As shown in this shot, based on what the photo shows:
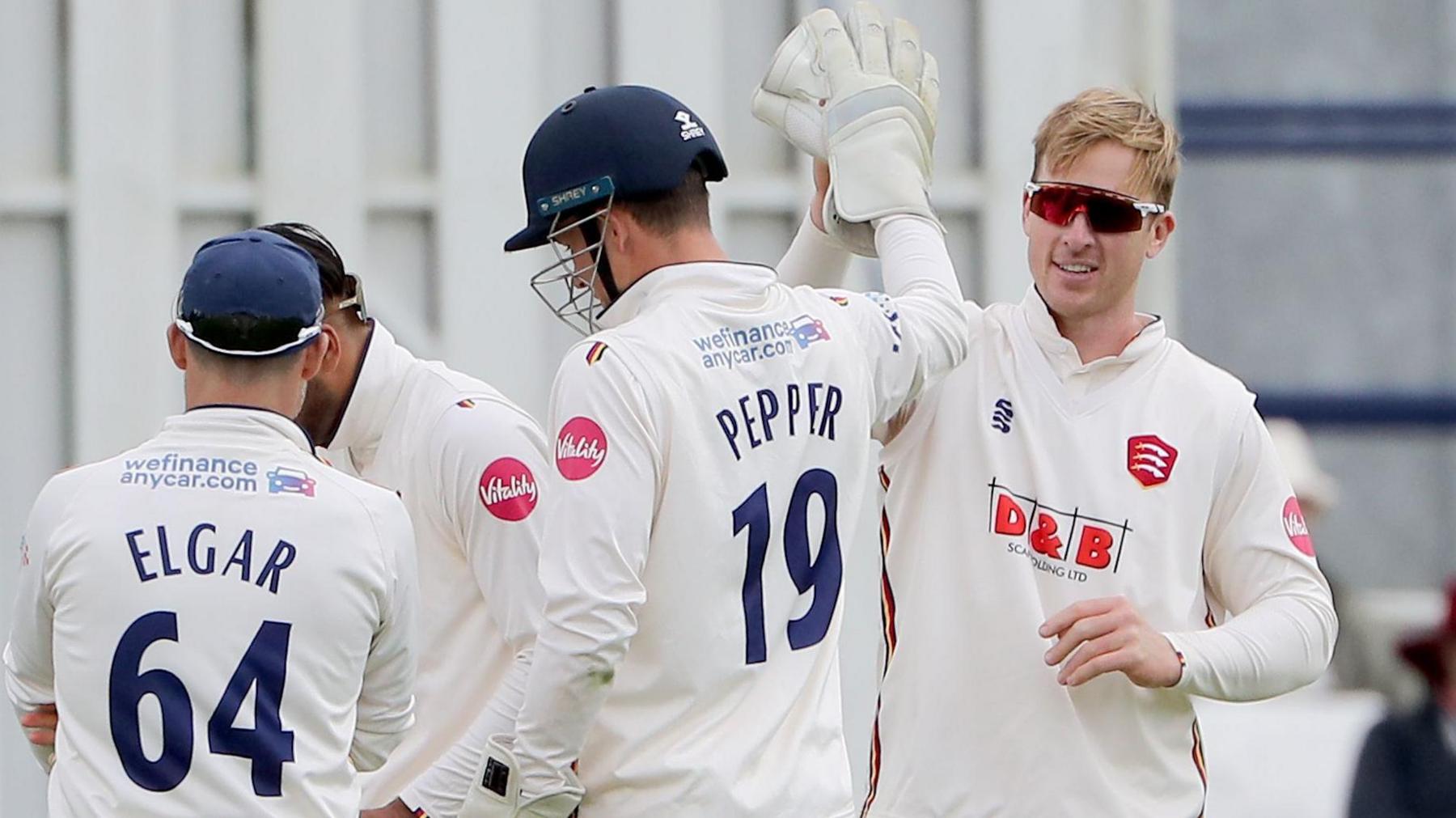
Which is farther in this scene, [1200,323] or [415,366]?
[1200,323]

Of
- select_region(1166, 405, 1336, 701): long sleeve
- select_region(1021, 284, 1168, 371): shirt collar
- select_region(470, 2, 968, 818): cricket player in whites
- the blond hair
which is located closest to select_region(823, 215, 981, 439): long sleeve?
select_region(470, 2, 968, 818): cricket player in whites

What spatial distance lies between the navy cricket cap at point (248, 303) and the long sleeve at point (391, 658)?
0.26 meters

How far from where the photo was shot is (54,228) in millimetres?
5629

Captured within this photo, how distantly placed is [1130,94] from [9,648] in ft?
5.98

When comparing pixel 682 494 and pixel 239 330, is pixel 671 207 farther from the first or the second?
pixel 239 330

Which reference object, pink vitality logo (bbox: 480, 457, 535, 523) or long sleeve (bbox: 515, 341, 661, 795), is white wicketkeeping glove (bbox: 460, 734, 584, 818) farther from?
pink vitality logo (bbox: 480, 457, 535, 523)

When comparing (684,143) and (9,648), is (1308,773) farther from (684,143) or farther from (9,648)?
(9,648)

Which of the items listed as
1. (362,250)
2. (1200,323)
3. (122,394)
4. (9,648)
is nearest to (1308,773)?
(362,250)

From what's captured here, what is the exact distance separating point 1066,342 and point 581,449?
82 centimetres

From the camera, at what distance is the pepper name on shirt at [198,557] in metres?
2.69

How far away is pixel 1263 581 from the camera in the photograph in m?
3.22

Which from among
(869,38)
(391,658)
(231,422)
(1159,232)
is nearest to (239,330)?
(231,422)

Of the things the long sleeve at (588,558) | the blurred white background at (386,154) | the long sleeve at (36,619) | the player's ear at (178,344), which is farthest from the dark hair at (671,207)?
the blurred white background at (386,154)

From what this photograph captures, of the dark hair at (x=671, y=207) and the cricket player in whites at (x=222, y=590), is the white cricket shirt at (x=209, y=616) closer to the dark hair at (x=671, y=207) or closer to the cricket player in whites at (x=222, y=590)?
the cricket player in whites at (x=222, y=590)
